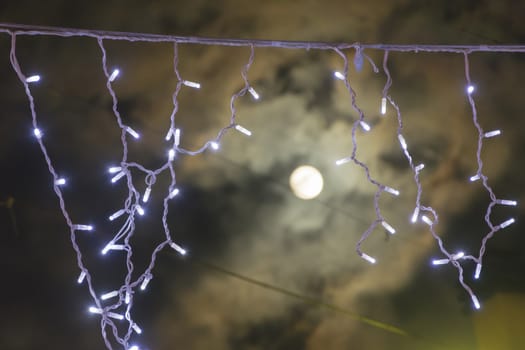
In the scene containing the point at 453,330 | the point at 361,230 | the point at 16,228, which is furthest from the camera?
the point at 453,330

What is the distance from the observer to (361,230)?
707cm

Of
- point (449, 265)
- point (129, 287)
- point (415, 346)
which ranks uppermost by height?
point (449, 265)

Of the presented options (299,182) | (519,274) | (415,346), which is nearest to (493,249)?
(519,274)

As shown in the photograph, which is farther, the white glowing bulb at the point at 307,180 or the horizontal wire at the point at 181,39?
the white glowing bulb at the point at 307,180

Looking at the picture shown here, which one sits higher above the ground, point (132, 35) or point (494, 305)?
point (132, 35)

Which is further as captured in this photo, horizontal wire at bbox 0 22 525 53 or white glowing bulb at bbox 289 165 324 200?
white glowing bulb at bbox 289 165 324 200

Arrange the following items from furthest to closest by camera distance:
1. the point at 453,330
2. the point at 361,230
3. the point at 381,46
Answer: the point at 453,330, the point at 361,230, the point at 381,46

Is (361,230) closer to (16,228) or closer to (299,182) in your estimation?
(299,182)

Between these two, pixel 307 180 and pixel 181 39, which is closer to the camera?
pixel 181 39

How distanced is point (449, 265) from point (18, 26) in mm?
8369

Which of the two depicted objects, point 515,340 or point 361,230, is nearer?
point 361,230

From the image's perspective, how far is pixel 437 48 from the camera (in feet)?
6.76

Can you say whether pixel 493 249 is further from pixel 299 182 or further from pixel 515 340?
pixel 299 182

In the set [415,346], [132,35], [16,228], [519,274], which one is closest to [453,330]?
[415,346]
